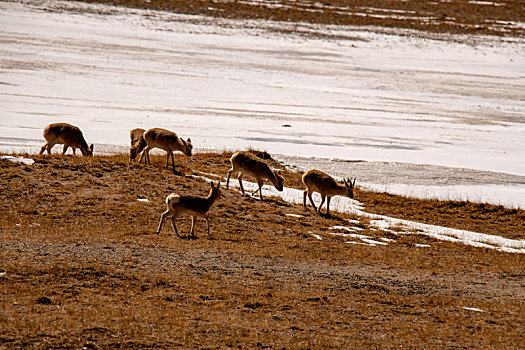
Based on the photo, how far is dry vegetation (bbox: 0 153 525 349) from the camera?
32.3ft

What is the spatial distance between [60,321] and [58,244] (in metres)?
4.52

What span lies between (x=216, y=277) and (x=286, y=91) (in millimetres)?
35419

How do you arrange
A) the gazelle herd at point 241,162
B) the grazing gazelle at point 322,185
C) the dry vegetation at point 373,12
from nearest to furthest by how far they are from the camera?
the grazing gazelle at point 322,185
the gazelle herd at point 241,162
the dry vegetation at point 373,12

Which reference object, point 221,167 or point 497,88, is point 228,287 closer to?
point 221,167

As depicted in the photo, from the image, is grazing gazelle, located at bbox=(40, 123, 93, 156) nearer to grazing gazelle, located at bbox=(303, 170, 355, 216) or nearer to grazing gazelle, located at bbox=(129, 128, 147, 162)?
grazing gazelle, located at bbox=(129, 128, 147, 162)

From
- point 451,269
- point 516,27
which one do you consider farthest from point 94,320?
point 516,27

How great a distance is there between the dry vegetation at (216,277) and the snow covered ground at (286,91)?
799 cm

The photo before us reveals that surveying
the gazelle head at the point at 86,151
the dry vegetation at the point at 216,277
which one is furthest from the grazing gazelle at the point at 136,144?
the dry vegetation at the point at 216,277

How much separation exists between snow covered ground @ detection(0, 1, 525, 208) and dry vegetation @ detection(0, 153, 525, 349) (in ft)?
26.2

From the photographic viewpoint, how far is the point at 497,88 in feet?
167

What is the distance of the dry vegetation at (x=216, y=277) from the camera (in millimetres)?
9852

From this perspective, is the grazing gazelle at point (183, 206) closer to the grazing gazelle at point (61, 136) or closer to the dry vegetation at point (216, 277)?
the dry vegetation at point (216, 277)

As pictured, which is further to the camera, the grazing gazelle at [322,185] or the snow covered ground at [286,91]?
the snow covered ground at [286,91]

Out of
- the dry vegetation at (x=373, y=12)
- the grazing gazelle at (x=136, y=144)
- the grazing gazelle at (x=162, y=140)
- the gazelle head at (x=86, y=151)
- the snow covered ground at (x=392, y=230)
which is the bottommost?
the snow covered ground at (x=392, y=230)
